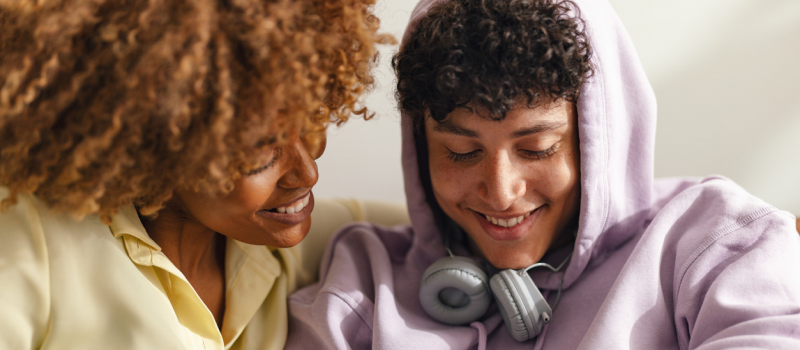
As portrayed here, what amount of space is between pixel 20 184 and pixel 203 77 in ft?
1.25

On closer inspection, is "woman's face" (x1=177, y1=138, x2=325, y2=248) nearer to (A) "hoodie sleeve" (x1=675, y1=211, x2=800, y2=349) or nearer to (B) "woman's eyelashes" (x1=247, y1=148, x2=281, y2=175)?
(B) "woman's eyelashes" (x1=247, y1=148, x2=281, y2=175)

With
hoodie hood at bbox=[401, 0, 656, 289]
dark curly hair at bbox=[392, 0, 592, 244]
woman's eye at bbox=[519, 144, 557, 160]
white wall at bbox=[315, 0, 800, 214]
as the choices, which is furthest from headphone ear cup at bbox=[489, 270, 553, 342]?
white wall at bbox=[315, 0, 800, 214]

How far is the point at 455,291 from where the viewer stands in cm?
127

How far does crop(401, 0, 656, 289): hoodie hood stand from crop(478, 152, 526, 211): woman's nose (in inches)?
5.7

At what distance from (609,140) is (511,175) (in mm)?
233

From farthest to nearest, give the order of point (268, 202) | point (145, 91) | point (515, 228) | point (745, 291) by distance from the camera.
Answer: point (515, 228), point (268, 202), point (745, 291), point (145, 91)

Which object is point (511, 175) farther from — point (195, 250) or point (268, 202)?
point (195, 250)

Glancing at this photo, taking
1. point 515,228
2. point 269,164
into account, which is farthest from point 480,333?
point 269,164

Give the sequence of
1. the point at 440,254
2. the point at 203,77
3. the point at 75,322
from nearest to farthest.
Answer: the point at 203,77, the point at 75,322, the point at 440,254

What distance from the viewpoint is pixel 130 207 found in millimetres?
1093

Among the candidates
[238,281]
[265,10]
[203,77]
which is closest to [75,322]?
[238,281]

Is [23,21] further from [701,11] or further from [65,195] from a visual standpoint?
[701,11]

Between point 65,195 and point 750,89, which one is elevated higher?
point 65,195

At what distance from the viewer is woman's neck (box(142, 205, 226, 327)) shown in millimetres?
1167
